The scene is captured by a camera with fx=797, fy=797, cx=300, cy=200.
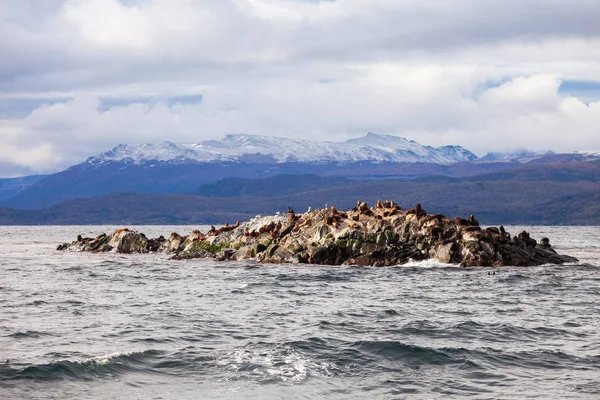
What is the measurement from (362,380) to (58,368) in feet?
31.0

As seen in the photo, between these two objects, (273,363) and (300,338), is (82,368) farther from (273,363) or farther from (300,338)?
(300,338)

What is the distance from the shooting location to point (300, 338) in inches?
1196

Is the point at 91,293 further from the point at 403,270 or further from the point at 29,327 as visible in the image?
the point at 403,270

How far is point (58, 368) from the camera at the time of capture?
24781 mm

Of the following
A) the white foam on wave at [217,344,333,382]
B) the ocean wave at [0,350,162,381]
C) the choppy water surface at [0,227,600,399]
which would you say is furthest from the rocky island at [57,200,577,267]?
the ocean wave at [0,350,162,381]

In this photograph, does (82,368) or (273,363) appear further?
(273,363)

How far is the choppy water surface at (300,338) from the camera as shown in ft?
77.2

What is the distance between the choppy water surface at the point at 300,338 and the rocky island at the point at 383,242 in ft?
37.4

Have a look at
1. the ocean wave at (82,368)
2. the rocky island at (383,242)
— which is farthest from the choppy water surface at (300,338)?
the rocky island at (383,242)

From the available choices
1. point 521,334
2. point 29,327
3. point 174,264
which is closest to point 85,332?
point 29,327

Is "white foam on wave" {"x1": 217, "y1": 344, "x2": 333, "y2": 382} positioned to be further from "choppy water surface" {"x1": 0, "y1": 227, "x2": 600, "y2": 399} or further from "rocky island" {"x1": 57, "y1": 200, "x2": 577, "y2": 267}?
"rocky island" {"x1": 57, "y1": 200, "x2": 577, "y2": 267}

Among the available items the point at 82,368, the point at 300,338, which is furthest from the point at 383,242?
the point at 82,368

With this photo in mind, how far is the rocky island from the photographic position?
65688 mm

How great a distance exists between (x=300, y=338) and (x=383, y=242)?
38498mm
